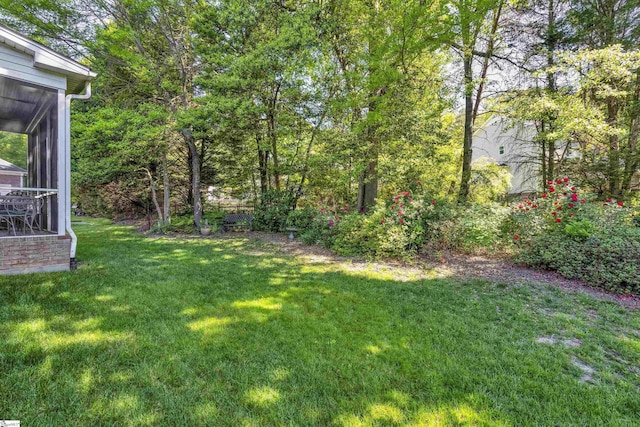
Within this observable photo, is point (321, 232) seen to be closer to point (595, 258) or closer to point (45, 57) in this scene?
point (595, 258)

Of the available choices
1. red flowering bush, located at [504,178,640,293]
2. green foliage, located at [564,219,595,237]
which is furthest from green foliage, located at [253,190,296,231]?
green foliage, located at [564,219,595,237]

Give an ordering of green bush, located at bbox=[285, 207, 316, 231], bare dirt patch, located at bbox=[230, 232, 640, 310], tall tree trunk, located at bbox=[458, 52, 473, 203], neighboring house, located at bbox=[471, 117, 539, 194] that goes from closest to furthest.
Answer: bare dirt patch, located at bbox=[230, 232, 640, 310] < tall tree trunk, located at bbox=[458, 52, 473, 203] < green bush, located at bbox=[285, 207, 316, 231] < neighboring house, located at bbox=[471, 117, 539, 194]

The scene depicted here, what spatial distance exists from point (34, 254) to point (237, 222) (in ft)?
21.2

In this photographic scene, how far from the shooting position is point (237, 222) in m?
11.1

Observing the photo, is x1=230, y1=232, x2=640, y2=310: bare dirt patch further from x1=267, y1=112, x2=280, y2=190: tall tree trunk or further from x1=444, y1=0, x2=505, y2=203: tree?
x1=267, y1=112, x2=280, y2=190: tall tree trunk

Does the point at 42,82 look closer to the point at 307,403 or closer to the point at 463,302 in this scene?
the point at 307,403

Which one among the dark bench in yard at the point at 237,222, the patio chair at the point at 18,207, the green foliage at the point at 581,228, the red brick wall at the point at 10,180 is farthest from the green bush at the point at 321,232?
the red brick wall at the point at 10,180

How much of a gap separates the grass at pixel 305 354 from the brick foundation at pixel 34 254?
407 mm

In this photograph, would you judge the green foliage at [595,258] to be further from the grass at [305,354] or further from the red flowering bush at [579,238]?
the grass at [305,354]

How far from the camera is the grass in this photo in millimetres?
2119

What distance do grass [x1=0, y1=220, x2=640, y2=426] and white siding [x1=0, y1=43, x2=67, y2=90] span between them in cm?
323

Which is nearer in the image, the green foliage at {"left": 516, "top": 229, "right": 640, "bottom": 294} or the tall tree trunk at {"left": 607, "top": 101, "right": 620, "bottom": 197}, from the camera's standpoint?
the green foliage at {"left": 516, "top": 229, "right": 640, "bottom": 294}

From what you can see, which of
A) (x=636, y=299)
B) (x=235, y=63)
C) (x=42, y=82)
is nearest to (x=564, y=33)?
(x=636, y=299)

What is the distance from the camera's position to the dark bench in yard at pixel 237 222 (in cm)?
1108
